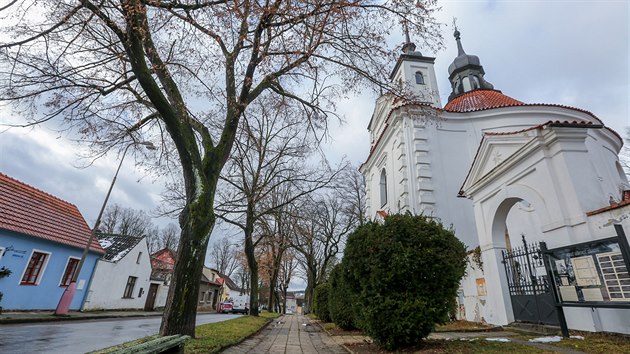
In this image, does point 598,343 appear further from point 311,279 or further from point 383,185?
point 311,279

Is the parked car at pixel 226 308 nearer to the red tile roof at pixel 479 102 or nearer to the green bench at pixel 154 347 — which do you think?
the red tile roof at pixel 479 102

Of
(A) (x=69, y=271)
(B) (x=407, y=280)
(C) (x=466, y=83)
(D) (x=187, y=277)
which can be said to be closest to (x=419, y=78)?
(C) (x=466, y=83)

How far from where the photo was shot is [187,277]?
6145 mm

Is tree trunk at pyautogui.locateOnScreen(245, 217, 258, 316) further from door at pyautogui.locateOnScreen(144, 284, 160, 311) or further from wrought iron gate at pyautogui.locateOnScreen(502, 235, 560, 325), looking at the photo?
door at pyautogui.locateOnScreen(144, 284, 160, 311)

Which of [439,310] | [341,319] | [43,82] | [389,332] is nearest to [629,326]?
[439,310]

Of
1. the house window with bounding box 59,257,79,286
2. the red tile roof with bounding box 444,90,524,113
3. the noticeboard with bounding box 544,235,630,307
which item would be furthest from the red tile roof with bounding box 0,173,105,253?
the red tile roof with bounding box 444,90,524,113

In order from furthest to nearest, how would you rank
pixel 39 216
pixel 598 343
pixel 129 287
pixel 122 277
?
pixel 129 287, pixel 122 277, pixel 39 216, pixel 598 343

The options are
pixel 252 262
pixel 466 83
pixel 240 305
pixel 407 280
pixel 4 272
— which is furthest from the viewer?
pixel 240 305

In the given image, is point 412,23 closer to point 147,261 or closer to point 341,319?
point 341,319

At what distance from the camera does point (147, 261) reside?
88.8 feet

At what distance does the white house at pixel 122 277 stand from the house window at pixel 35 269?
4602 mm

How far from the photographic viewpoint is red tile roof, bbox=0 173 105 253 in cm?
1490

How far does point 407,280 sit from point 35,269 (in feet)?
62.5

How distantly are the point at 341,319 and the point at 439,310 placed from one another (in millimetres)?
5555
